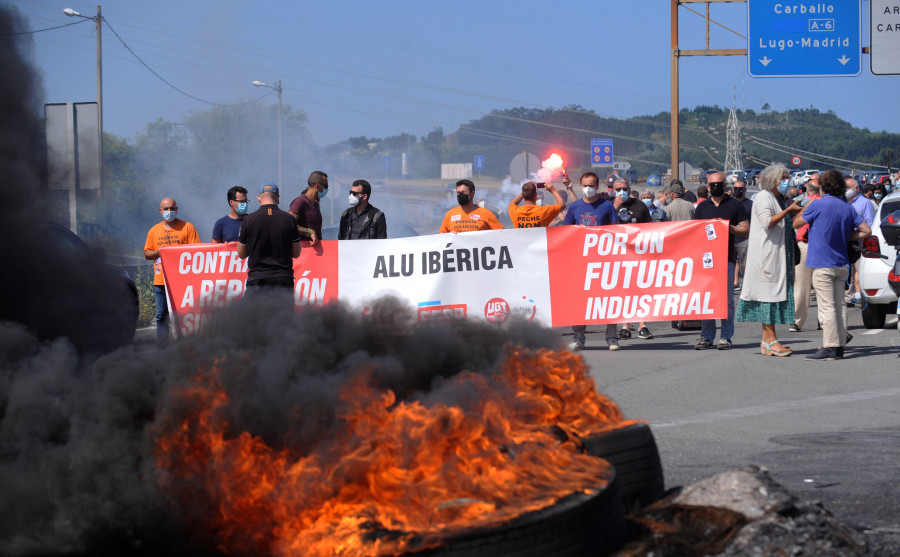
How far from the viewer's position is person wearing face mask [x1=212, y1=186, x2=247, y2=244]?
1172 cm

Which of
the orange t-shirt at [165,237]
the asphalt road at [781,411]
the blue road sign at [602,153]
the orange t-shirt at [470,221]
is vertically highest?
the blue road sign at [602,153]

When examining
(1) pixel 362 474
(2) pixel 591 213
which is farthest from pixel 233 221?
(1) pixel 362 474

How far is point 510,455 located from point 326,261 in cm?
815

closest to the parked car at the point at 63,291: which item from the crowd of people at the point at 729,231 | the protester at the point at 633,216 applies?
the crowd of people at the point at 729,231

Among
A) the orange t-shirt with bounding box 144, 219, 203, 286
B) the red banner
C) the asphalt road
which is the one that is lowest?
the asphalt road

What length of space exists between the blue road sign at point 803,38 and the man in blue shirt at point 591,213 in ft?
45.5

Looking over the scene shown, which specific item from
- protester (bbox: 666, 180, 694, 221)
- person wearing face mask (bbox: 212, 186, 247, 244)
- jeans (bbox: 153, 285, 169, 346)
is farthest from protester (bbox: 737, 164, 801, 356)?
jeans (bbox: 153, 285, 169, 346)

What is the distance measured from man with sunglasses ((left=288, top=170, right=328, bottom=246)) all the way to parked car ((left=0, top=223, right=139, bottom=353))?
173 inches

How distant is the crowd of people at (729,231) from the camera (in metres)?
9.07

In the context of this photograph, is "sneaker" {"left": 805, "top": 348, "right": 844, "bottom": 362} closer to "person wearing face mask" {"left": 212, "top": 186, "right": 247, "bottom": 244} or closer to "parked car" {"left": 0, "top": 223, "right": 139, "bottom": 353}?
"person wearing face mask" {"left": 212, "top": 186, "right": 247, "bottom": 244}

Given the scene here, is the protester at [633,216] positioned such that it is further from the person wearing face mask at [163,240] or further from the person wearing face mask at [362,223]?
the person wearing face mask at [163,240]

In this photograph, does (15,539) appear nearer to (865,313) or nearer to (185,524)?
(185,524)

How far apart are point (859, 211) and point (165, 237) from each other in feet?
32.6

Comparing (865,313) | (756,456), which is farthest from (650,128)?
(756,456)
